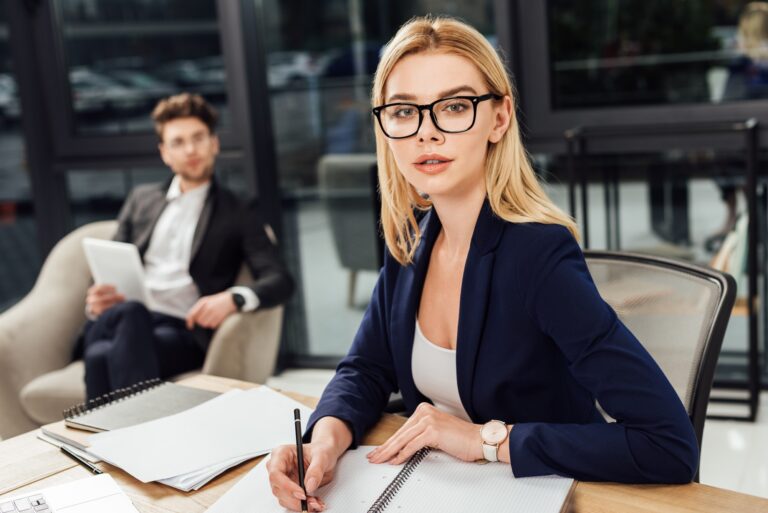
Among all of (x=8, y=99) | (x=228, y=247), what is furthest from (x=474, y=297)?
(x=8, y=99)

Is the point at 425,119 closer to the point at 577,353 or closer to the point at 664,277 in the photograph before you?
the point at 577,353

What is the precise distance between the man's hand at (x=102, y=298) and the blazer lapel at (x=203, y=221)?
0.88 feet

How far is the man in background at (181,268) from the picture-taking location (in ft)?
8.74

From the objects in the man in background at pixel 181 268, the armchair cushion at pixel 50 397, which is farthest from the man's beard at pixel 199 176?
the armchair cushion at pixel 50 397

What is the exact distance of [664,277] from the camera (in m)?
1.72

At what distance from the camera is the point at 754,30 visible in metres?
3.18

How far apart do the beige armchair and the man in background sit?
7cm

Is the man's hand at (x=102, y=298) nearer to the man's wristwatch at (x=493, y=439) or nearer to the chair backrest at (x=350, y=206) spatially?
the chair backrest at (x=350, y=206)

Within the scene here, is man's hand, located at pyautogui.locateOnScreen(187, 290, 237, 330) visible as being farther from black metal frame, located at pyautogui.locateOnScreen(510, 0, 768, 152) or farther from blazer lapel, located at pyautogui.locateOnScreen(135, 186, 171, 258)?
black metal frame, located at pyautogui.locateOnScreen(510, 0, 768, 152)

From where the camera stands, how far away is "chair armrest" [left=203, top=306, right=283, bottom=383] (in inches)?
105

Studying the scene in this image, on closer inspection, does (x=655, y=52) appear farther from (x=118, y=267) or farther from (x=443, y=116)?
(x=443, y=116)

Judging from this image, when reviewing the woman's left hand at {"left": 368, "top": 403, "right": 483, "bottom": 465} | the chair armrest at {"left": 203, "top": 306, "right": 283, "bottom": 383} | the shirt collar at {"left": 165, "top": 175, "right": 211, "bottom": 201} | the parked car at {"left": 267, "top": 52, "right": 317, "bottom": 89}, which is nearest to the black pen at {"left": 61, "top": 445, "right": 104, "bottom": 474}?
the woman's left hand at {"left": 368, "top": 403, "right": 483, "bottom": 465}

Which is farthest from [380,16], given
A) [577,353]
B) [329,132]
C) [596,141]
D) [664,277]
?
[577,353]

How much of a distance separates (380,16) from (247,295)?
1.56 m
